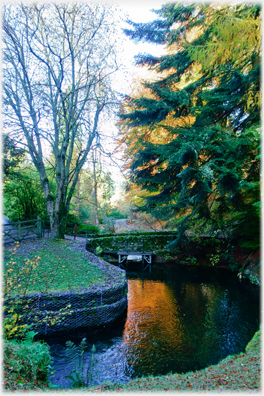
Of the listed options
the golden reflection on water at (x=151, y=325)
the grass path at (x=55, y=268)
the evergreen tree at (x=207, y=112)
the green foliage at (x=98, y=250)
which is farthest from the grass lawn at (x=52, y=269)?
the green foliage at (x=98, y=250)

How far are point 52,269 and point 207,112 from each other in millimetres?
9848

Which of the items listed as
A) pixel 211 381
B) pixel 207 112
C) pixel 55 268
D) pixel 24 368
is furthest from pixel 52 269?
pixel 207 112

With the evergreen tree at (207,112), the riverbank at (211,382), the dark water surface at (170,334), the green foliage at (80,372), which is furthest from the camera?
the evergreen tree at (207,112)

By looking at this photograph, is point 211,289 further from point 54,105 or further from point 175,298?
point 54,105

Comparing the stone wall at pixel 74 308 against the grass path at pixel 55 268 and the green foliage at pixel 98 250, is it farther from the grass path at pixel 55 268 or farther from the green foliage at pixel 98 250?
the green foliage at pixel 98 250

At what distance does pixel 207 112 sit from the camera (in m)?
10.5

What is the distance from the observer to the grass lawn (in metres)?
7.17

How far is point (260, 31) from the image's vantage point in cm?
781

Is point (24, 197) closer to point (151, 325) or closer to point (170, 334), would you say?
point (151, 325)

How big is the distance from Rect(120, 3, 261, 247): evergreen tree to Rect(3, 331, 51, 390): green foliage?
700 centimetres

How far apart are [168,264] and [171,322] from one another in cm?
881

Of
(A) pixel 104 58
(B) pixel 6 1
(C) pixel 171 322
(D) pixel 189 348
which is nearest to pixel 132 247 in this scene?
(C) pixel 171 322

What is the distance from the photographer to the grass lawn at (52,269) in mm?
7174

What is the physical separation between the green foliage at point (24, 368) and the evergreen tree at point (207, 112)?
7004mm
